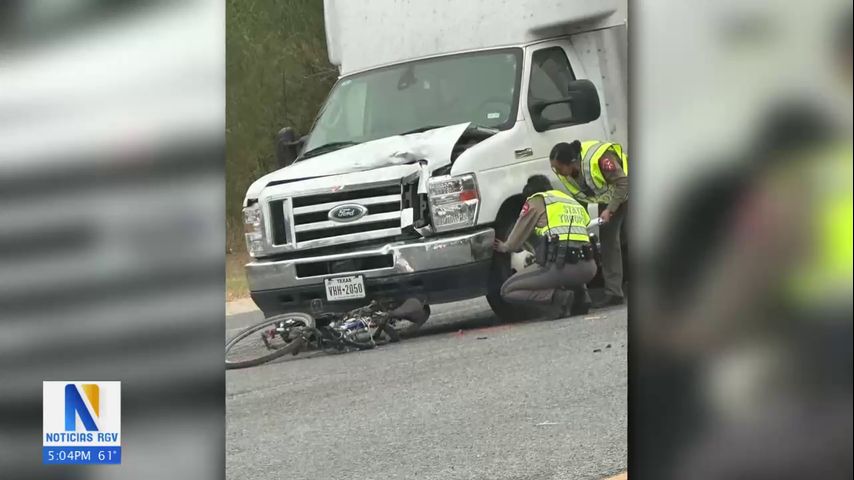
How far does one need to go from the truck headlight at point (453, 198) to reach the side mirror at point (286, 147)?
0.47 metres

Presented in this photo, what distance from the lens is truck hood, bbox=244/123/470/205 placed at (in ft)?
8.09

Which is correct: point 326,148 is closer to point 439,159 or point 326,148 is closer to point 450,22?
point 439,159

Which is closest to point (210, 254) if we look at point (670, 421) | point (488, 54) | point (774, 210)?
point (488, 54)

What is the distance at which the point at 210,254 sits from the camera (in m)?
2.73

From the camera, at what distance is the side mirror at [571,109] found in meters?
2.48

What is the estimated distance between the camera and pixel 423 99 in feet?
8.28

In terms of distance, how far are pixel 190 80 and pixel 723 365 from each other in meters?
2.28

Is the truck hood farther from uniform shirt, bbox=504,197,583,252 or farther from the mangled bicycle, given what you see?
the mangled bicycle

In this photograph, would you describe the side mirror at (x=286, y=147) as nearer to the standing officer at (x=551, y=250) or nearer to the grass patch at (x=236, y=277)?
the grass patch at (x=236, y=277)

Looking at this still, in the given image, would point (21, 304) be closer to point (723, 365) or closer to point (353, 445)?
point (353, 445)

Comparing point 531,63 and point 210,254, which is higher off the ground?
point 531,63

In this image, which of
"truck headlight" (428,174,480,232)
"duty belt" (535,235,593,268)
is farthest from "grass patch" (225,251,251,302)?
"duty belt" (535,235,593,268)

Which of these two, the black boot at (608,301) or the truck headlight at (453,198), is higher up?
the truck headlight at (453,198)

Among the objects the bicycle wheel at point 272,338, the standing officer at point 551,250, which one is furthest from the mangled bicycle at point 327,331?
the standing officer at point 551,250
